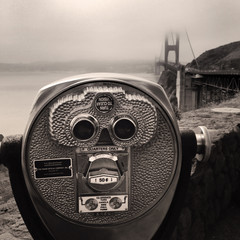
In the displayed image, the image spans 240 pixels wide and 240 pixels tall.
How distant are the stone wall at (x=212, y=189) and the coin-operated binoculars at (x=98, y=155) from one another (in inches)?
37.3

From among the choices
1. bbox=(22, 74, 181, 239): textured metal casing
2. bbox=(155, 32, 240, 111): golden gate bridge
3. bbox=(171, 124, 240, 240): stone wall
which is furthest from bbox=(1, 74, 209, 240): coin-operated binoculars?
bbox=(155, 32, 240, 111): golden gate bridge

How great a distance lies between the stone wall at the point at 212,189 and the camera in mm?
1944

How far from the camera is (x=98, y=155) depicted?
90 cm

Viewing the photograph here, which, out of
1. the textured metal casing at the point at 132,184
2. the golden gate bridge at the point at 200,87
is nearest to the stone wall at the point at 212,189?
the textured metal casing at the point at 132,184

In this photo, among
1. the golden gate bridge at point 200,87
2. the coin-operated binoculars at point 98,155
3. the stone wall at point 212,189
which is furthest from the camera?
the golden gate bridge at point 200,87

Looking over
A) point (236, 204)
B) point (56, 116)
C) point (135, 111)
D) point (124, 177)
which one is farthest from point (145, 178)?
point (236, 204)

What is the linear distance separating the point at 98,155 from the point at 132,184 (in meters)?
0.12

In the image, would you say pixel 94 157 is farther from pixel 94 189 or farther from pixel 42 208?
pixel 42 208

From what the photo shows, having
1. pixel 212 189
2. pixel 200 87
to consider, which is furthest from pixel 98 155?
pixel 200 87

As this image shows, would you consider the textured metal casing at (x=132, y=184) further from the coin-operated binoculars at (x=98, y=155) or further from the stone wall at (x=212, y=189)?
the stone wall at (x=212, y=189)

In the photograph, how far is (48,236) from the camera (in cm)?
100

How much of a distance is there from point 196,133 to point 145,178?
26 cm

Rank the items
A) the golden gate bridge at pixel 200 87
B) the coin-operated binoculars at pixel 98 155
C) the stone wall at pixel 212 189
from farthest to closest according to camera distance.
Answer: the golden gate bridge at pixel 200 87 < the stone wall at pixel 212 189 < the coin-operated binoculars at pixel 98 155

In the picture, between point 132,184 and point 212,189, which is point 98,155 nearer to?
point 132,184
